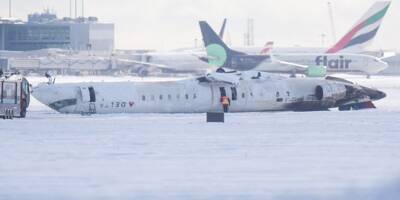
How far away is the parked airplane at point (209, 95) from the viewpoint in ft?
161

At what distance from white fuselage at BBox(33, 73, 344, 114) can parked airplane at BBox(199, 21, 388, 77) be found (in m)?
45.0

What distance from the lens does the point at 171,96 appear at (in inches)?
1971

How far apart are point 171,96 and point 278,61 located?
54523 millimetres

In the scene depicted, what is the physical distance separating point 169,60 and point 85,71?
16286 mm

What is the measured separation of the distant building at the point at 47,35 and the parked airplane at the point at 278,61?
67.9m

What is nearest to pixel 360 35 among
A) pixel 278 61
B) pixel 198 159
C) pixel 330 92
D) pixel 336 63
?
pixel 336 63

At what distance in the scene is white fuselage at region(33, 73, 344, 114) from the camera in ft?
160

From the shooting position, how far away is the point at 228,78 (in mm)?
51562

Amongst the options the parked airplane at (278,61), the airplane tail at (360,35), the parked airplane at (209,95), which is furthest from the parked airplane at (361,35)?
the parked airplane at (209,95)

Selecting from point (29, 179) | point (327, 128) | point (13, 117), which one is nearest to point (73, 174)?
point (29, 179)

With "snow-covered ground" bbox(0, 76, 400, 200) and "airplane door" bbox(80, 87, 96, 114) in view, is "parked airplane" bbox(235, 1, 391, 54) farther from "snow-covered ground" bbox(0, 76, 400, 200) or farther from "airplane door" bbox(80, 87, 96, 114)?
"snow-covered ground" bbox(0, 76, 400, 200)

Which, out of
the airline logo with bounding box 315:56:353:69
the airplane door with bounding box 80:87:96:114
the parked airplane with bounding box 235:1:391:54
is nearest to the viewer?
the airplane door with bounding box 80:87:96:114

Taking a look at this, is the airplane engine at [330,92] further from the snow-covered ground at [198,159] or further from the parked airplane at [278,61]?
the parked airplane at [278,61]

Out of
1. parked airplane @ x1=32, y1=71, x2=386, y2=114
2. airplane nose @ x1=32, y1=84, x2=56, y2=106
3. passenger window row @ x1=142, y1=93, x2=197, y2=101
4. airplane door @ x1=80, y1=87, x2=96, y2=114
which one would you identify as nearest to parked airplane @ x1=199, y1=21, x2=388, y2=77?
parked airplane @ x1=32, y1=71, x2=386, y2=114
